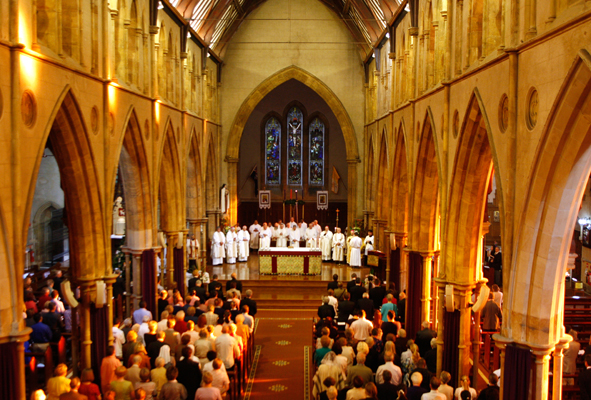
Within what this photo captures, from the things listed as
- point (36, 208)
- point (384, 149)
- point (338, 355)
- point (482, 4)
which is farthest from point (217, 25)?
point (338, 355)

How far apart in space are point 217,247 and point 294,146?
10322 millimetres

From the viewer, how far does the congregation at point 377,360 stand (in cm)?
829

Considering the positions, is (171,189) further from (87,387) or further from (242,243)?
(87,387)

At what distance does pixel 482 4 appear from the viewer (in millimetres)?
10570

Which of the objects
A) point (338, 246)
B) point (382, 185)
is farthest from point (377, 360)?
point (338, 246)

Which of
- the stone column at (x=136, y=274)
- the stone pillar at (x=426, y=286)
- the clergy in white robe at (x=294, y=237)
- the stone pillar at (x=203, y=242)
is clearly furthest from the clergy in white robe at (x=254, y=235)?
the stone pillar at (x=426, y=286)

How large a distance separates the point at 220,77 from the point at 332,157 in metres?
7.99

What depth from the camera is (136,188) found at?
15180 mm

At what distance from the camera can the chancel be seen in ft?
26.3

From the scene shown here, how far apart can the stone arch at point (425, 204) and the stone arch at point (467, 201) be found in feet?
9.87

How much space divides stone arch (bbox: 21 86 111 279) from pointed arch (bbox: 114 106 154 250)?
3.00m

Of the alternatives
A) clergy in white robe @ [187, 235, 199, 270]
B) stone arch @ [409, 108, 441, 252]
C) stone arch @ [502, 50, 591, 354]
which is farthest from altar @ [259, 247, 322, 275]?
stone arch @ [502, 50, 591, 354]

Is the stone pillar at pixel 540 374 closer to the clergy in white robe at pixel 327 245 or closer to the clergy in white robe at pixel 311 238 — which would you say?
the clergy in white robe at pixel 327 245

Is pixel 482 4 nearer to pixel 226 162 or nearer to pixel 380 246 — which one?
pixel 380 246
